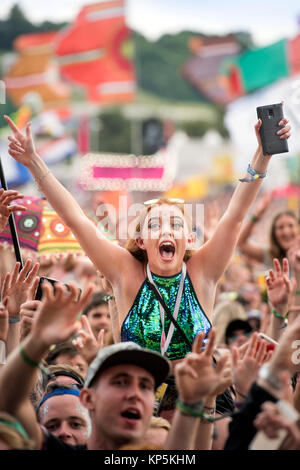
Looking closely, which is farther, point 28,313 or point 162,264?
point 162,264

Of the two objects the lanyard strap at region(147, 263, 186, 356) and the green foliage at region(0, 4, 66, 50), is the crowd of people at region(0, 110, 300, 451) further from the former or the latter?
the green foliage at region(0, 4, 66, 50)

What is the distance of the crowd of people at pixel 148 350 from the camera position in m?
2.37

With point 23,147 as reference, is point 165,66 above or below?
above

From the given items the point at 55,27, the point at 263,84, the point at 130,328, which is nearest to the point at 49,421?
the point at 130,328

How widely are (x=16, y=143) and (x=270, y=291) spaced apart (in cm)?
138

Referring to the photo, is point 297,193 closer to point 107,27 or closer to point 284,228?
point 107,27

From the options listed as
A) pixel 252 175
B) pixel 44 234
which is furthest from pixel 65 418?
pixel 44 234

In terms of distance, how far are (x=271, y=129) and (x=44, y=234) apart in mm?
1992

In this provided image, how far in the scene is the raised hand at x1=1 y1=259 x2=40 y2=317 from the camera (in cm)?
310

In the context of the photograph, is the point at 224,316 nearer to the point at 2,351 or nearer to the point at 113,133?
the point at 2,351

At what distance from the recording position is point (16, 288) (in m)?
3.12

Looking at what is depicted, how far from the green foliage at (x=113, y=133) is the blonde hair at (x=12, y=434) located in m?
54.6

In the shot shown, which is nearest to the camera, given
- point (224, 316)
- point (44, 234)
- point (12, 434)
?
point (12, 434)

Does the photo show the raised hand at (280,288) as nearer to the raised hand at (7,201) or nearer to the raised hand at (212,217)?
the raised hand at (7,201)
